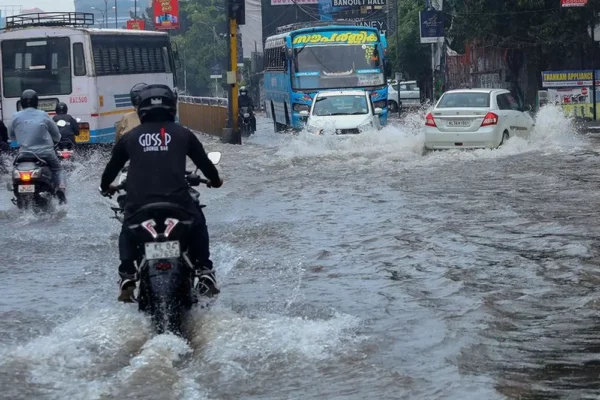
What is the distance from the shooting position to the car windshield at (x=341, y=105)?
25.7 meters

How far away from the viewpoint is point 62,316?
851 cm

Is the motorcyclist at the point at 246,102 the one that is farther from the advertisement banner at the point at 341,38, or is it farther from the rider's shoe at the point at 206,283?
the rider's shoe at the point at 206,283

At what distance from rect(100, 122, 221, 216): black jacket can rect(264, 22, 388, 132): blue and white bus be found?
24356 mm

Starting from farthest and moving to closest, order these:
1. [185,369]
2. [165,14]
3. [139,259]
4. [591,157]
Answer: [165,14] → [591,157] → [139,259] → [185,369]

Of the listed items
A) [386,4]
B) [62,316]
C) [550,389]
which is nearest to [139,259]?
[62,316]

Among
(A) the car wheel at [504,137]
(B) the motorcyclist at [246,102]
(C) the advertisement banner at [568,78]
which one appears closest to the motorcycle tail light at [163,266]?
(A) the car wheel at [504,137]

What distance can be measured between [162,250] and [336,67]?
25325 mm

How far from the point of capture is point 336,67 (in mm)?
31750

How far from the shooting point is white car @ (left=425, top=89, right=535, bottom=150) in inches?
865

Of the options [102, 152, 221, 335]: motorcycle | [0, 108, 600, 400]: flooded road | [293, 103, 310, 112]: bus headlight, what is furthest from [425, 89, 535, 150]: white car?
[102, 152, 221, 335]: motorcycle

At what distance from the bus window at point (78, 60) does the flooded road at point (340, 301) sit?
8.71m

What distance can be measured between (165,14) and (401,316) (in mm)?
79127

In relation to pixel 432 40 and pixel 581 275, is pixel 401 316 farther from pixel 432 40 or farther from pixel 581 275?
pixel 432 40

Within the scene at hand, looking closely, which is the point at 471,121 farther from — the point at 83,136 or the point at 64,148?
the point at 83,136
